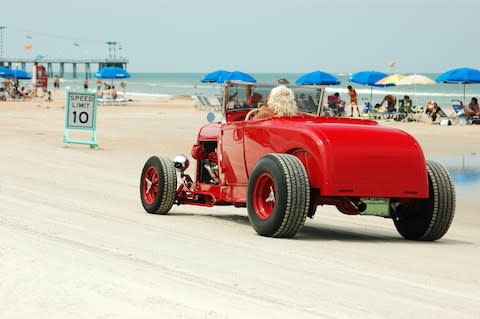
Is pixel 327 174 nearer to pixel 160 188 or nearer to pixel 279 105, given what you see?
pixel 279 105

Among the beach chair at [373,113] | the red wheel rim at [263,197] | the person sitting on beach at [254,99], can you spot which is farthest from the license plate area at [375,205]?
the beach chair at [373,113]

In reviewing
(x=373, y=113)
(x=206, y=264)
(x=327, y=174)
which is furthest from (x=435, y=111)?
(x=206, y=264)

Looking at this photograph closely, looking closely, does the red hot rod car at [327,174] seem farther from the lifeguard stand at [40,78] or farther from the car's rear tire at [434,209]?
the lifeguard stand at [40,78]

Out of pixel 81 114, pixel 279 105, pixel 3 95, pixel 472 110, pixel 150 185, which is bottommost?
pixel 3 95

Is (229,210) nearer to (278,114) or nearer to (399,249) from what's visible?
(278,114)

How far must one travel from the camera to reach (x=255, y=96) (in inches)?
439

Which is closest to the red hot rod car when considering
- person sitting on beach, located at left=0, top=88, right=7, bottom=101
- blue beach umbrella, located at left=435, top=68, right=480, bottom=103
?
blue beach umbrella, located at left=435, top=68, right=480, bottom=103

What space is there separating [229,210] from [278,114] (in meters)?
2.38

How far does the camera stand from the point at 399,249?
913 cm

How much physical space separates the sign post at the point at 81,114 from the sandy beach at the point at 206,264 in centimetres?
833

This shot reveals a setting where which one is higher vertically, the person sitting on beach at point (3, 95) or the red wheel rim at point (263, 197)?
the red wheel rim at point (263, 197)

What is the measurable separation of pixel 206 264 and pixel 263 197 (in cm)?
209

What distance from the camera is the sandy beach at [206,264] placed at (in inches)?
245

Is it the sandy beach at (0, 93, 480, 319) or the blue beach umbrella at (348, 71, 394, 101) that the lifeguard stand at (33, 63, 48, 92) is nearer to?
the blue beach umbrella at (348, 71, 394, 101)
